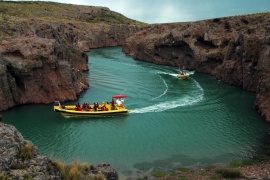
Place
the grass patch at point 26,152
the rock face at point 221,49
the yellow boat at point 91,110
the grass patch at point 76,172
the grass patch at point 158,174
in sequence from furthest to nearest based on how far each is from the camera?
the rock face at point 221,49
the yellow boat at point 91,110
the grass patch at point 158,174
the grass patch at point 76,172
the grass patch at point 26,152

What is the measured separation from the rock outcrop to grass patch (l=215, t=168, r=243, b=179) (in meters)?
13.0

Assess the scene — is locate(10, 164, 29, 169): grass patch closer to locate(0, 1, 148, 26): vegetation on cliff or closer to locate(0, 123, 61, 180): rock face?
locate(0, 123, 61, 180): rock face

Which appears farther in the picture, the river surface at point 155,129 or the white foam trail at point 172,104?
the white foam trail at point 172,104

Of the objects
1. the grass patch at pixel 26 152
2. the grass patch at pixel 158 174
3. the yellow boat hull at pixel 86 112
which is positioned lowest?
the grass patch at pixel 158 174

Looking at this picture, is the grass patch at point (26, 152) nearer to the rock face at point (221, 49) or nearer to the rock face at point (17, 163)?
the rock face at point (17, 163)

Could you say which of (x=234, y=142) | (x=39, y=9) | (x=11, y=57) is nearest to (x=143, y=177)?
(x=234, y=142)

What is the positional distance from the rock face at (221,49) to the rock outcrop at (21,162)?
115ft

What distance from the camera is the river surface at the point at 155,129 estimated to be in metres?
36.0

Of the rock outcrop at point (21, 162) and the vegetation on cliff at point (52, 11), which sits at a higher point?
the vegetation on cliff at point (52, 11)

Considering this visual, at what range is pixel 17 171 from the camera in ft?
60.7

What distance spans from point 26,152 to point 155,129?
25.9 metres

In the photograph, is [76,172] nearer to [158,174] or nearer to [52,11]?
[158,174]

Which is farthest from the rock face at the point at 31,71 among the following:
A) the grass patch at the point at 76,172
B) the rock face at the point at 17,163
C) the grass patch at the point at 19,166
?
the grass patch at the point at 19,166

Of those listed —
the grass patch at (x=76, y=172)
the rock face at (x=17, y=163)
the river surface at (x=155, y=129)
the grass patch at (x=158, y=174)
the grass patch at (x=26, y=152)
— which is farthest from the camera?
the river surface at (x=155, y=129)
